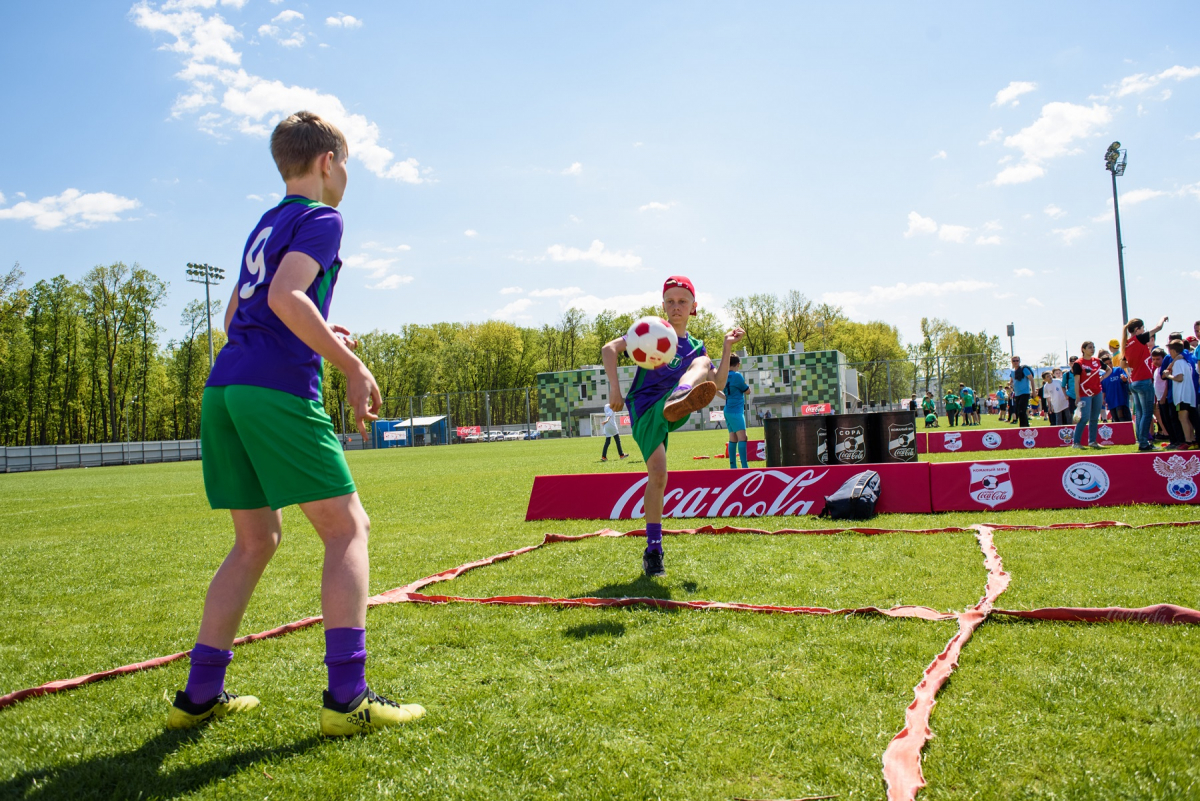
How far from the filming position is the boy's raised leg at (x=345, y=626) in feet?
8.57

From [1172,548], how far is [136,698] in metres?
6.39

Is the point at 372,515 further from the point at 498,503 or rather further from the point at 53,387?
the point at 53,387

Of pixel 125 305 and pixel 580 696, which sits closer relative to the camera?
pixel 580 696

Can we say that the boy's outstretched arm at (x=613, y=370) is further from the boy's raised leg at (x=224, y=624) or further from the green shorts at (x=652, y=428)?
the boy's raised leg at (x=224, y=624)

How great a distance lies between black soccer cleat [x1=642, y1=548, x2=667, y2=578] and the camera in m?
5.10

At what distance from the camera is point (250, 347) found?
272 centimetres

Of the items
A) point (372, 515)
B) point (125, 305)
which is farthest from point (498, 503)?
point (125, 305)

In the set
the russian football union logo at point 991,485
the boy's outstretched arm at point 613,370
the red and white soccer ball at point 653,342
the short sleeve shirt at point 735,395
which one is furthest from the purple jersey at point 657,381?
the short sleeve shirt at point 735,395

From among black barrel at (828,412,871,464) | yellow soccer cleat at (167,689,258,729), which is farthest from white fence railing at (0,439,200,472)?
yellow soccer cleat at (167,689,258,729)

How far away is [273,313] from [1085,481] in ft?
26.1

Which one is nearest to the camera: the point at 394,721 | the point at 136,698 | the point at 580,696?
the point at 394,721

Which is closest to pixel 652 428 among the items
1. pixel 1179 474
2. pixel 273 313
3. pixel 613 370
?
pixel 613 370

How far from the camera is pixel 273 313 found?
2.76 metres

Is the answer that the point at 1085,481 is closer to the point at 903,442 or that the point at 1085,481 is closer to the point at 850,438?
the point at 850,438
